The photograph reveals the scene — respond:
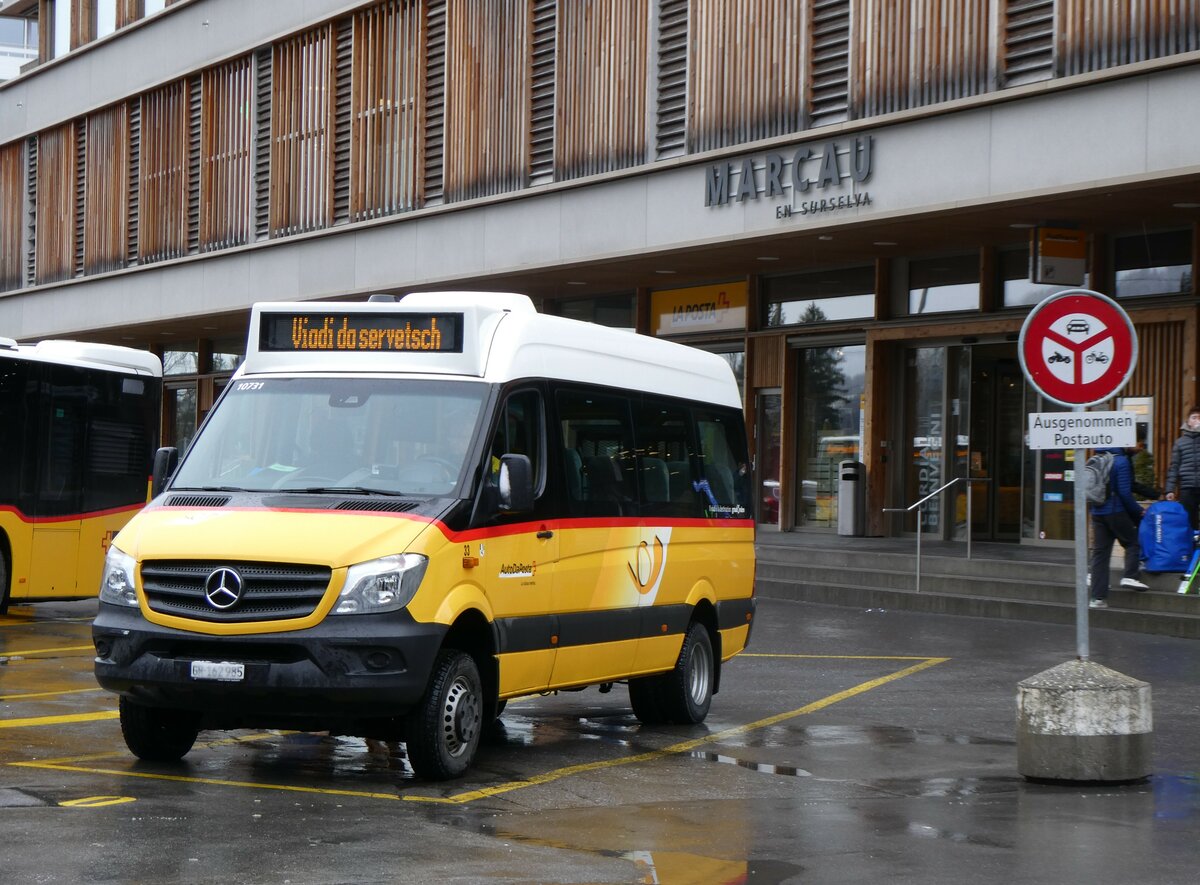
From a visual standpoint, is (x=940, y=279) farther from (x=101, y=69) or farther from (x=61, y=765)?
(x=101, y=69)

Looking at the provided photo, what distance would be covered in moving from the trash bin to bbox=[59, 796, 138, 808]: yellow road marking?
60.5 ft

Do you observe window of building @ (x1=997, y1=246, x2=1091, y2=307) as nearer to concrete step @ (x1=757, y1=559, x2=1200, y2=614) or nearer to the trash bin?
the trash bin

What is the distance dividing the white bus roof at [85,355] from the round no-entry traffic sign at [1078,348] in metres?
11.6

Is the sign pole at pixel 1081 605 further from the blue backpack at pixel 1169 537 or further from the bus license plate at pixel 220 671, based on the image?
the blue backpack at pixel 1169 537

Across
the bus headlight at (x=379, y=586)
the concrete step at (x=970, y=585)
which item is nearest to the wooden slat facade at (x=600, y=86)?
the concrete step at (x=970, y=585)

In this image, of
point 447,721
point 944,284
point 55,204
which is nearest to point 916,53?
point 944,284

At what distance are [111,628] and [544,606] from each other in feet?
7.79

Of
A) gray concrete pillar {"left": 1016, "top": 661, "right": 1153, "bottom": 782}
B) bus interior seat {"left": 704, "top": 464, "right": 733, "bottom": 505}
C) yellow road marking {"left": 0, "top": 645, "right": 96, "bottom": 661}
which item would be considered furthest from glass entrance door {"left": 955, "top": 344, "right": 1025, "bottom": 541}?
gray concrete pillar {"left": 1016, "top": 661, "right": 1153, "bottom": 782}

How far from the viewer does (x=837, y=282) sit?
2675 centimetres

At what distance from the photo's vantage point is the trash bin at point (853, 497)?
2572cm

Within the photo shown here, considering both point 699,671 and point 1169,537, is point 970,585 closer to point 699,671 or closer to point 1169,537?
point 1169,537

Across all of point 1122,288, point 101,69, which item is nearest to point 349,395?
point 1122,288

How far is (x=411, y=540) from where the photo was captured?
345 inches

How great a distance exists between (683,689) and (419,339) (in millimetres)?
3142
